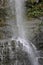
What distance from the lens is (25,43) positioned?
4344 mm

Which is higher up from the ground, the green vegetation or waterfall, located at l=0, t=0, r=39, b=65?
the green vegetation

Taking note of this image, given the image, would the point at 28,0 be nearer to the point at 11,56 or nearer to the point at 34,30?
the point at 34,30

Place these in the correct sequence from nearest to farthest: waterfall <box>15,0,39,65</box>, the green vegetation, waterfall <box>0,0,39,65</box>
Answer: waterfall <box>0,0,39,65</box> → waterfall <box>15,0,39,65</box> → the green vegetation

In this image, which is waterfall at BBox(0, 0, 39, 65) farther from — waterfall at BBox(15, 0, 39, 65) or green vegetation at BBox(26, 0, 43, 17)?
green vegetation at BBox(26, 0, 43, 17)

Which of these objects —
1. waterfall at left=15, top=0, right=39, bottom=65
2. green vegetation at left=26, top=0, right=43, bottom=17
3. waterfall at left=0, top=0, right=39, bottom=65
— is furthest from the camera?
green vegetation at left=26, top=0, right=43, bottom=17

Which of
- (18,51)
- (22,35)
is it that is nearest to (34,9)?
(22,35)

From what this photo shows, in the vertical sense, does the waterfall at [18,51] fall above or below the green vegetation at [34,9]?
below

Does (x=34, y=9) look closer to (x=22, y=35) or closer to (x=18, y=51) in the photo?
(x=22, y=35)

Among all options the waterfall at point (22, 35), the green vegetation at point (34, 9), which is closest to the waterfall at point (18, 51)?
the waterfall at point (22, 35)

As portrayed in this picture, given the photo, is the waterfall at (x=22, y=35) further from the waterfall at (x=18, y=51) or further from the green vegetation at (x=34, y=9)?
the green vegetation at (x=34, y=9)

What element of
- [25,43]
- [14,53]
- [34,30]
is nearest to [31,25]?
[34,30]

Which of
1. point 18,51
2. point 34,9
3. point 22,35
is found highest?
point 34,9

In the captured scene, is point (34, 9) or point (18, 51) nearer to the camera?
point (18, 51)

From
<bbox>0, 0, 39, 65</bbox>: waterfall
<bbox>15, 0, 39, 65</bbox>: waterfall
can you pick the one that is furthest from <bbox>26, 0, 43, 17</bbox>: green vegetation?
<bbox>0, 0, 39, 65</bbox>: waterfall
